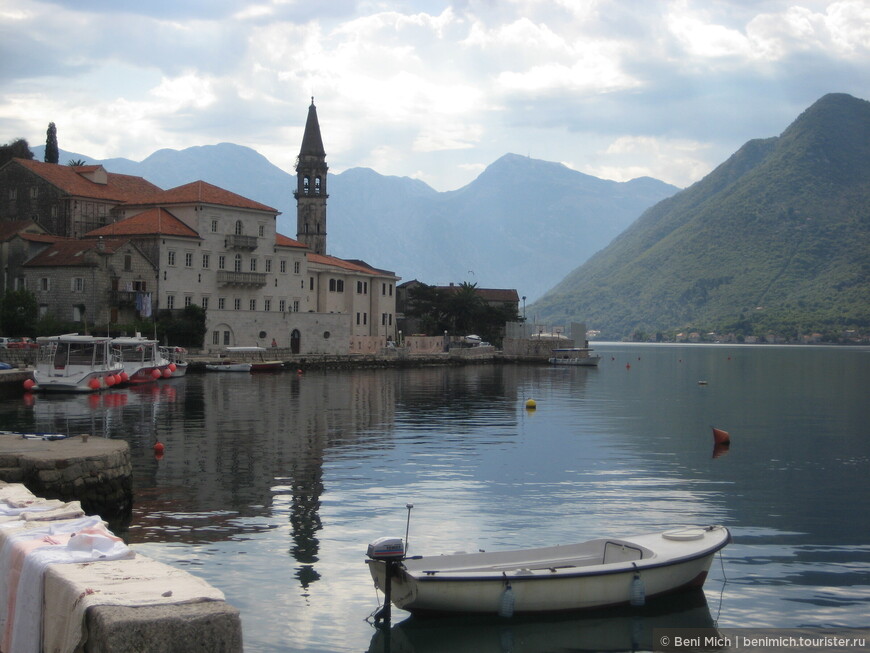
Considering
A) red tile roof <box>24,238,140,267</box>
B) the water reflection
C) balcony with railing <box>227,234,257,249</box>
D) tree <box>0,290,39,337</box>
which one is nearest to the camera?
the water reflection

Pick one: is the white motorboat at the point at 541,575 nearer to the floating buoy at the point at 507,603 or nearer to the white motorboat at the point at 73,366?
the floating buoy at the point at 507,603

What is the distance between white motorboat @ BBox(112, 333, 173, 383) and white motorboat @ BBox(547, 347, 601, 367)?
63482mm

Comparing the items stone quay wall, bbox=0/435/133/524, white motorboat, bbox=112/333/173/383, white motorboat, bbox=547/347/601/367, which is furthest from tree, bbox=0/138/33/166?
stone quay wall, bbox=0/435/133/524

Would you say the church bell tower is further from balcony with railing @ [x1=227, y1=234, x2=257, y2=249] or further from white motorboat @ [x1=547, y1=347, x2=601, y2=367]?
white motorboat @ [x1=547, y1=347, x2=601, y2=367]

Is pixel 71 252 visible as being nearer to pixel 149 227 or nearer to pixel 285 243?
pixel 149 227

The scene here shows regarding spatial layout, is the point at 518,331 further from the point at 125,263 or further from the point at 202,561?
the point at 202,561

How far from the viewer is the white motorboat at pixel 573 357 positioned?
397 feet

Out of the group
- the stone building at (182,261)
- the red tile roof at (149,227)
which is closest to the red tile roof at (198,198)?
the stone building at (182,261)

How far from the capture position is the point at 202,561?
1756 centimetres

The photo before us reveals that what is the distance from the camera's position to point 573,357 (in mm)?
126188

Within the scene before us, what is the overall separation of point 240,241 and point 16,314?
72.6 ft

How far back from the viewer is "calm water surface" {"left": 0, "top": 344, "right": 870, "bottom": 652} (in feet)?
50.5

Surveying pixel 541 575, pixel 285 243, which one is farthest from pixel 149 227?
pixel 541 575

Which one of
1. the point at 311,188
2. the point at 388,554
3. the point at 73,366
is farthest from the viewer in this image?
the point at 311,188
